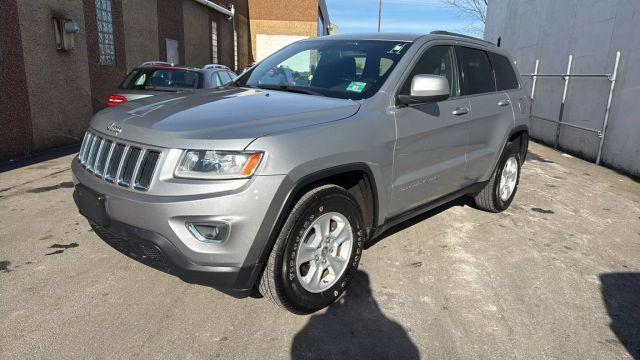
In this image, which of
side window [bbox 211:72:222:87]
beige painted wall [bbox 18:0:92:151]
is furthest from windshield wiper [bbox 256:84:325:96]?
beige painted wall [bbox 18:0:92:151]

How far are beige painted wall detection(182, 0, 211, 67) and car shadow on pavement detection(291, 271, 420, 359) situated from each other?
1559 cm

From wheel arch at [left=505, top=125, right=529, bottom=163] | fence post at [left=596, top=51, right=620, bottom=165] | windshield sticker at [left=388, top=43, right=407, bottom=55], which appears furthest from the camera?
fence post at [left=596, top=51, right=620, bottom=165]

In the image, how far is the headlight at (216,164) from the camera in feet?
8.22

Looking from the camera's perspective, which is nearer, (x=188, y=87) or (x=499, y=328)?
(x=499, y=328)

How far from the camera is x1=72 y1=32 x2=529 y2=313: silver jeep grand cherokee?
252cm

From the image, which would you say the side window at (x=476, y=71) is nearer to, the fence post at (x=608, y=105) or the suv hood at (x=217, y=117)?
the suv hood at (x=217, y=117)

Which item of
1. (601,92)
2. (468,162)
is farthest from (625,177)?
(468,162)

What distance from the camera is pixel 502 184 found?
5348 millimetres

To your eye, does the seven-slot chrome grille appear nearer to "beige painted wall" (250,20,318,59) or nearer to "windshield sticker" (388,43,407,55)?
"windshield sticker" (388,43,407,55)

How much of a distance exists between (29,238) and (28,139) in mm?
5113

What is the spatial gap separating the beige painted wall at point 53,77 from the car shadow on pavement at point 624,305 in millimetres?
9124

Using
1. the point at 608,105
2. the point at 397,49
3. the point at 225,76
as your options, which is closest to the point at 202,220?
the point at 397,49

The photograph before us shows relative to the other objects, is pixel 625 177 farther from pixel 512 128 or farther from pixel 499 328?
pixel 499 328

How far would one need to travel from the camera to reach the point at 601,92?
910cm
